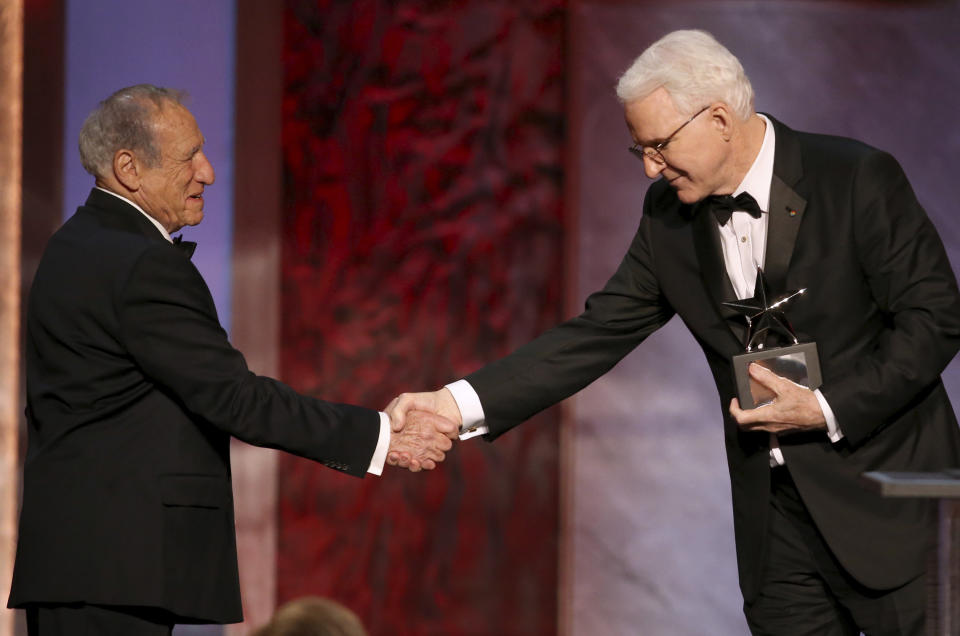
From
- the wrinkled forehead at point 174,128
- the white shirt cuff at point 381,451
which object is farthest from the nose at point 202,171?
the white shirt cuff at point 381,451

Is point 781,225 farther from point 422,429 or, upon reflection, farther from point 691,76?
point 422,429

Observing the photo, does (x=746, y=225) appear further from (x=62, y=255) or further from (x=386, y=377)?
(x=386, y=377)

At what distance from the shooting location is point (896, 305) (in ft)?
6.93

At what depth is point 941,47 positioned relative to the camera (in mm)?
3533

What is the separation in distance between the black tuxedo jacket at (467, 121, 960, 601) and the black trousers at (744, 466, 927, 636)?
0.04 m

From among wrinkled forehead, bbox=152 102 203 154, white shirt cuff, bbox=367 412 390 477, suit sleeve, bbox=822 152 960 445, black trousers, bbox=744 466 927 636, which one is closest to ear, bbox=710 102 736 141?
suit sleeve, bbox=822 152 960 445

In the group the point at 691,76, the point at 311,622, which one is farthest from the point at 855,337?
the point at 311,622

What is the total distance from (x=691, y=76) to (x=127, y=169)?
1166mm

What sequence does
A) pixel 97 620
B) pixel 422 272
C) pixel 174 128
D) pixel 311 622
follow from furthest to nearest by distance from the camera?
pixel 422 272, pixel 174 128, pixel 97 620, pixel 311 622

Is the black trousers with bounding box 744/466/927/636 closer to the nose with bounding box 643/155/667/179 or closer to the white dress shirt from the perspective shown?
the white dress shirt

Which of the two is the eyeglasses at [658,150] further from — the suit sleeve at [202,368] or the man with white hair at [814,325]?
the suit sleeve at [202,368]

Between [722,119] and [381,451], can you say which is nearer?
[722,119]

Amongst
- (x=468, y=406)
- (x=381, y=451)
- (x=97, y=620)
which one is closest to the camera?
(x=97, y=620)

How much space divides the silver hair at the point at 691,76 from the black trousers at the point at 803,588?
0.76m
